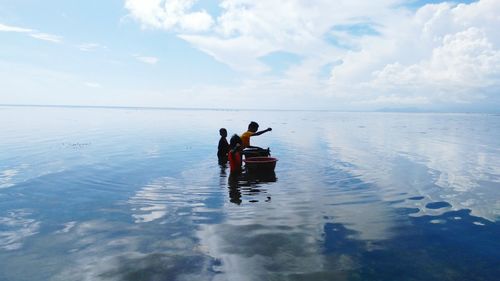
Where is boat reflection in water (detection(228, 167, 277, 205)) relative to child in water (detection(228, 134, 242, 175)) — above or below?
below

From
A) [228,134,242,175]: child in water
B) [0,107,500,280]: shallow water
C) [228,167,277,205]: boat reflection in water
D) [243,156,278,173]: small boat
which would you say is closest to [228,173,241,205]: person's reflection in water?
[228,167,277,205]: boat reflection in water

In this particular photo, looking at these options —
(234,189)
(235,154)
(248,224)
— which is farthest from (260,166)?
(248,224)

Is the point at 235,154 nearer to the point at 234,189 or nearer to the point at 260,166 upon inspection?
the point at 260,166

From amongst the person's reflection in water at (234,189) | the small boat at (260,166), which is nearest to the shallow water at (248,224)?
the person's reflection in water at (234,189)

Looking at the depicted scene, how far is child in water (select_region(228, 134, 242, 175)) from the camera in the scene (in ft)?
56.7

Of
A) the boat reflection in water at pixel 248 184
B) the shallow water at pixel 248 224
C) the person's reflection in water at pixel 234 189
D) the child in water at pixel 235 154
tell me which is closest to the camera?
the shallow water at pixel 248 224

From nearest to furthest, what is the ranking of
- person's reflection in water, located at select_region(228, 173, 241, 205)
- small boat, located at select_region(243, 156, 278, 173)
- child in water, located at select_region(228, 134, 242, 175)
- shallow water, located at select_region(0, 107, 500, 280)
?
1. shallow water, located at select_region(0, 107, 500, 280)
2. person's reflection in water, located at select_region(228, 173, 241, 205)
3. small boat, located at select_region(243, 156, 278, 173)
4. child in water, located at select_region(228, 134, 242, 175)

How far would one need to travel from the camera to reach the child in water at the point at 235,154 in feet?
56.7

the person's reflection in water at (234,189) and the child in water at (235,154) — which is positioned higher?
the child in water at (235,154)

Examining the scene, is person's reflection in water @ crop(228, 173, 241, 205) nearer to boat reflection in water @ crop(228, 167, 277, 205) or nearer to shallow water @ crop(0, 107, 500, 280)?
boat reflection in water @ crop(228, 167, 277, 205)

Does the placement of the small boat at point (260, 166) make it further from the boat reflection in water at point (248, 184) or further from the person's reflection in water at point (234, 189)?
the person's reflection in water at point (234, 189)

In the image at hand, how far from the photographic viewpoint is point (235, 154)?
17.3m

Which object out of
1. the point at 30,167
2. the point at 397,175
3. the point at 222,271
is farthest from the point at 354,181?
the point at 30,167

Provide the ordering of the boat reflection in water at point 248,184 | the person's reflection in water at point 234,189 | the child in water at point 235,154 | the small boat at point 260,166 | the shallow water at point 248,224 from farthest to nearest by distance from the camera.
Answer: the child in water at point 235,154 < the small boat at point 260,166 < the boat reflection in water at point 248,184 < the person's reflection in water at point 234,189 < the shallow water at point 248,224
